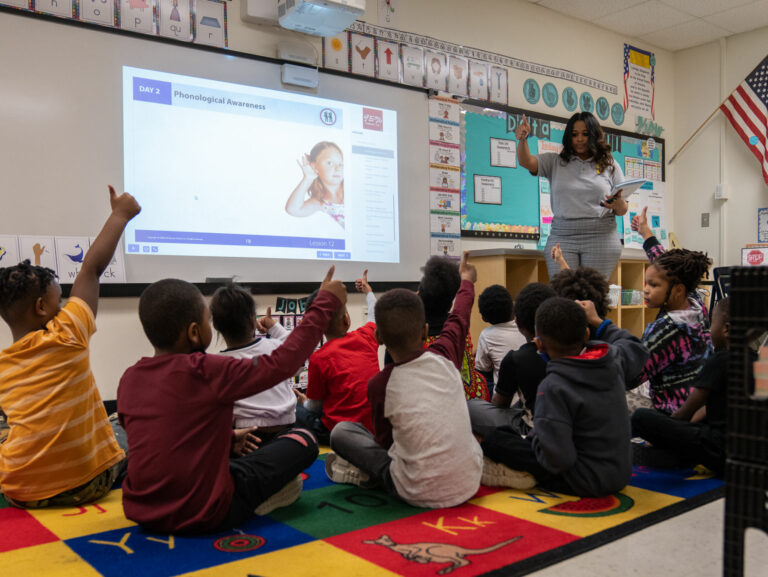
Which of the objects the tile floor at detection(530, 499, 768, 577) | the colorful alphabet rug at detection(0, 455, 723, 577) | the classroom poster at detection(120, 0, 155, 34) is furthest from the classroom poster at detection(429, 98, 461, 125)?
the tile floor at detection(530, 499, 768, 577)

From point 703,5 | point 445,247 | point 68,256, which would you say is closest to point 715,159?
point 703,5

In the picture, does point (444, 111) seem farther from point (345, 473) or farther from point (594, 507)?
point (594, 507)

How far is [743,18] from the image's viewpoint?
5.30 m

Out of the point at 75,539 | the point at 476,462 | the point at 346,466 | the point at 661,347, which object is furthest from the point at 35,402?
the point at 661,347

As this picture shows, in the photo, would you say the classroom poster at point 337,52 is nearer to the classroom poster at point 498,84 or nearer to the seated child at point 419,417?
the classroom poster at point 498,84

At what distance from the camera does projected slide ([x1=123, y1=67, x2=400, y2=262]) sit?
10.8 ft

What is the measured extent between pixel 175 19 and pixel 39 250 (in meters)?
1.41

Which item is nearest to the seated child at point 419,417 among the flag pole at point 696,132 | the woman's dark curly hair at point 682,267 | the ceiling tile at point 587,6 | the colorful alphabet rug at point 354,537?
the colorful alphabet rug at point 354,537

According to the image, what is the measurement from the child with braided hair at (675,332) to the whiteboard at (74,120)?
7.04ft

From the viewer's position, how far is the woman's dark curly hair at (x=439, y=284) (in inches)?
93.8

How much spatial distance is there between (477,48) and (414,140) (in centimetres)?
97

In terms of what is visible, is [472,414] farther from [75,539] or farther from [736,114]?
[736,114]

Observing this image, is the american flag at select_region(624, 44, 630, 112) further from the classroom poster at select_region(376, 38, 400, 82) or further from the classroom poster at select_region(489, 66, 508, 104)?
the classroom poster at select_region(376, 38, 400, 82)

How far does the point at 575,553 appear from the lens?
1.39 metres
